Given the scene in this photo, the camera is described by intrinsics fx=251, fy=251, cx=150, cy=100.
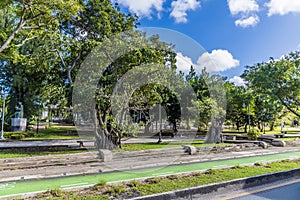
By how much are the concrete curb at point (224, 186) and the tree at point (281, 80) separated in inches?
586

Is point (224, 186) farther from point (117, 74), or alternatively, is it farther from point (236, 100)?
point (236, 100)

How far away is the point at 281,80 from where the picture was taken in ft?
68.1

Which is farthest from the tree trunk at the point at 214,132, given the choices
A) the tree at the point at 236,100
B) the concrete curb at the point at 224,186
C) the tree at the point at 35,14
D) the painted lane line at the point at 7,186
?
the painted lane line at the point at 7,186

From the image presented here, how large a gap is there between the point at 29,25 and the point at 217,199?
10.4 metres

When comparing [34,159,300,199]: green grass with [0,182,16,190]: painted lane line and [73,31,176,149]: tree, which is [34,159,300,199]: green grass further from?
[73,31,176,149]: tree

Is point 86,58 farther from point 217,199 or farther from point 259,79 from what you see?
point 259,79

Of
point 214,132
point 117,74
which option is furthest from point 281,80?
point 117,74

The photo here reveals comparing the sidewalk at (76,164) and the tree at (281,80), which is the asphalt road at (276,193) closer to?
the sidewalk at (76,164)

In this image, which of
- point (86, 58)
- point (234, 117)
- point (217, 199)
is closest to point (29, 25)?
point (86, 58)

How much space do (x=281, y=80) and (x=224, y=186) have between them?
1800 centimetres

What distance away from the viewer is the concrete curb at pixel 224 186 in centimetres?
486

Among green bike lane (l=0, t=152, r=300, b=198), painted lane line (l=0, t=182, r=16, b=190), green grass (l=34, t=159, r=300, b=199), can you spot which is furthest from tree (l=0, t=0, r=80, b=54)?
green grass (l=34, t=159, r=300, b=199)

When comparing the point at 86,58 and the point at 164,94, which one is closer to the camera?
the point at 86,58

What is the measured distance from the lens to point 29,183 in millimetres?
6293
